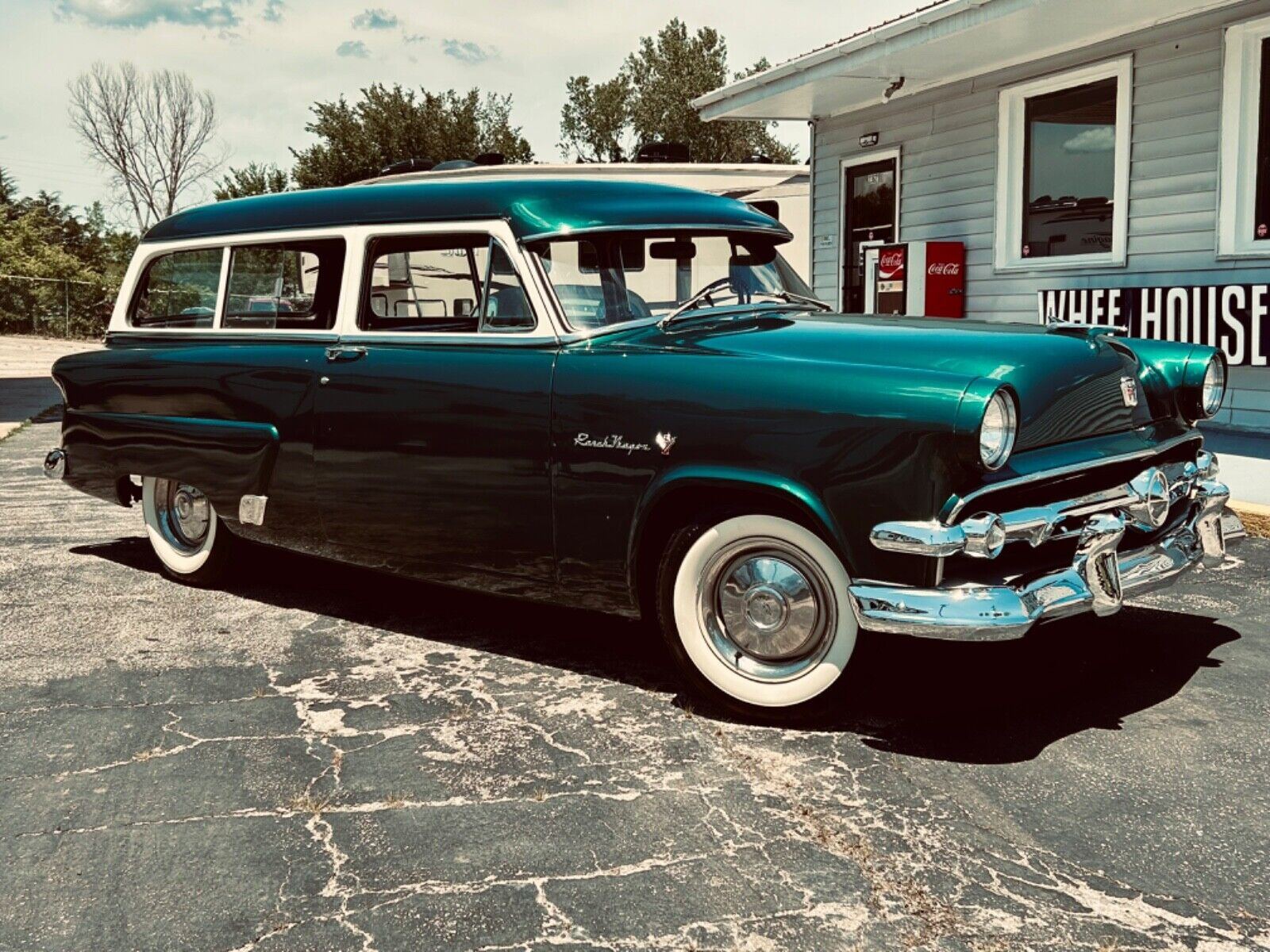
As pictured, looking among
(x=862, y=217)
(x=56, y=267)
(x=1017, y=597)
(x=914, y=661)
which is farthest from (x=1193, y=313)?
(x=56, y=267)

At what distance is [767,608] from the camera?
12.4ft

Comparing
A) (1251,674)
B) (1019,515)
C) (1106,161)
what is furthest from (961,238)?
(1019,515)

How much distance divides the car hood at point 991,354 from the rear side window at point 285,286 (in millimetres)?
1534

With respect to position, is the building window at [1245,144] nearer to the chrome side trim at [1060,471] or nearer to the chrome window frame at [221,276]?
the chrome side trim at [1060,471]

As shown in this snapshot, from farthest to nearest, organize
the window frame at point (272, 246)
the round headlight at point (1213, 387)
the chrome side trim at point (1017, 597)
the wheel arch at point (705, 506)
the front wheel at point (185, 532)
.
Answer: the front wheel at point (185, 532)
the window frame at point (272, 246)
the round headlight at point (1213, 387)
the wheel arch at point (705, 506)
the chrome side trim at point (1017, 597)

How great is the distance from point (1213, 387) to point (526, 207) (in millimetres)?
2502

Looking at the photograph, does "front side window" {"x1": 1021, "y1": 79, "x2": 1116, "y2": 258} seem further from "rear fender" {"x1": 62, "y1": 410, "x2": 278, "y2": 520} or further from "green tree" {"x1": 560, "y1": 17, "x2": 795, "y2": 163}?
"green tree" {"x1": 560, "y1": 17, "x2": 795, "y2": 163}

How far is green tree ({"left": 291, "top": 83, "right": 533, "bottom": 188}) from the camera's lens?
1975 inches

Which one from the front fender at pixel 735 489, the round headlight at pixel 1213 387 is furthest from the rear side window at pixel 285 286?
the round headlight at pixel 1213 387

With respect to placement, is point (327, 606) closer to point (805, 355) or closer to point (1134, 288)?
point (805, 355)

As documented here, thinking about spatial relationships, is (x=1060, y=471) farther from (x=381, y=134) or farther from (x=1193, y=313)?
(x=381, y=134)

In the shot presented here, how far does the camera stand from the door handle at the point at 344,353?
15.4 ft

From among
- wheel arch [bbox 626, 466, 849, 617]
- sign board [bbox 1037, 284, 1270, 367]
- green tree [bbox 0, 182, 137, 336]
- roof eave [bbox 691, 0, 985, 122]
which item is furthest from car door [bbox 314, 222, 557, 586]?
green tree [bbox 0, 182, 137, 336]

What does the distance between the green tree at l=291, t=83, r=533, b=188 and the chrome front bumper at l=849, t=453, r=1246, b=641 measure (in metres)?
48.0
